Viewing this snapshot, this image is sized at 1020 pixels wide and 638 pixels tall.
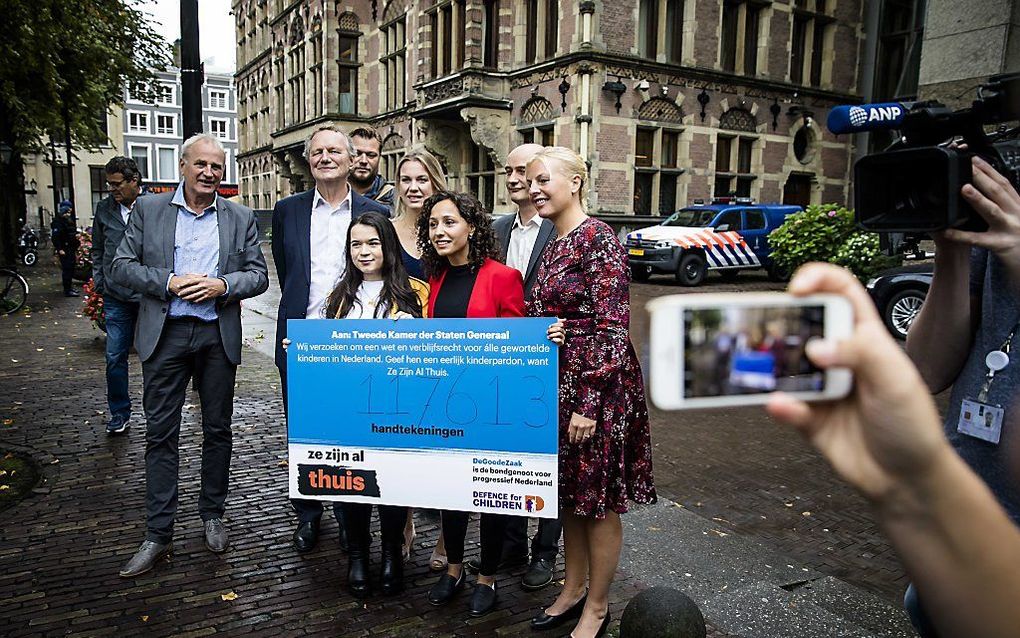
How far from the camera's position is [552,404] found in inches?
118

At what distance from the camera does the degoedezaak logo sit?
10.7ft

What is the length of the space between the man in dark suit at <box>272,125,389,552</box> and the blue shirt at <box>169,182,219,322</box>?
34 centimetres

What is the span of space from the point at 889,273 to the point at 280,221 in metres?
8.99

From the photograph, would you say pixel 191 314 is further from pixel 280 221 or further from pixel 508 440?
pixel 508 440

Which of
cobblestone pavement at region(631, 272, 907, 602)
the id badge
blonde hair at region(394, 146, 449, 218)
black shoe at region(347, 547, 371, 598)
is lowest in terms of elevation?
cobblestone pavement at region(631, 272, 907, 602)

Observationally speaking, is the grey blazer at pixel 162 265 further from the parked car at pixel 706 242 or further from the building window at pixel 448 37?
the building window at pixel 448 37

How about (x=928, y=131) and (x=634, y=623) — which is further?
(x=634, y=623)

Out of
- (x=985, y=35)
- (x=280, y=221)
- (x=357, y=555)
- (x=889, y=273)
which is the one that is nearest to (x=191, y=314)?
(x=280, y=221)

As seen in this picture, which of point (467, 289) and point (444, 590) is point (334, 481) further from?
point (467, 289)

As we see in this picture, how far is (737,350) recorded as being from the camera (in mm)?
829

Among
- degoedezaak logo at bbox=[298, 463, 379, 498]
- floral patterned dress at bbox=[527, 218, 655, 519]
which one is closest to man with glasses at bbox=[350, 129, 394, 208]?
degoedezaak logo at bbox=[298, 463, 379, 498]

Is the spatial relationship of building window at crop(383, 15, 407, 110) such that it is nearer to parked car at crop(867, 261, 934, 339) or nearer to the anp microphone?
parked car at crop(867, 261, 934, 339)

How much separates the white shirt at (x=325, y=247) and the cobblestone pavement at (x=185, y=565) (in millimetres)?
1411

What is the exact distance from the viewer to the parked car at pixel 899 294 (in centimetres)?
965
